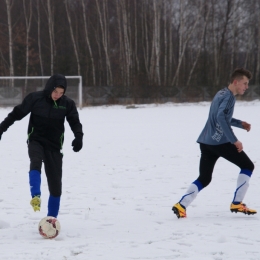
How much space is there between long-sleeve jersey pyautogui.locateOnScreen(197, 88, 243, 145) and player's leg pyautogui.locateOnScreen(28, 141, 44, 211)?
5.98 ft

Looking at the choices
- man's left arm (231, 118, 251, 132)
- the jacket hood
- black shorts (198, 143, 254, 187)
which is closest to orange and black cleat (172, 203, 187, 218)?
black shorts (198, 143, 254, 187)

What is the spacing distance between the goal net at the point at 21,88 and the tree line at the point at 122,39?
8.17 m

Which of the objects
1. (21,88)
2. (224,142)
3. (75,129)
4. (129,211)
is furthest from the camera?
(21,88)

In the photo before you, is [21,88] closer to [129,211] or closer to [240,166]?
[129,211]

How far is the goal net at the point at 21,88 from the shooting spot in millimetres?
30562

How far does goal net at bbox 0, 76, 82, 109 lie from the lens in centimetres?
3056

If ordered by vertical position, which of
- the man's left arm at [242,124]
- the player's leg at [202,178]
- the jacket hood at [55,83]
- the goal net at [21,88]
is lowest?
the goal net at [21,88]

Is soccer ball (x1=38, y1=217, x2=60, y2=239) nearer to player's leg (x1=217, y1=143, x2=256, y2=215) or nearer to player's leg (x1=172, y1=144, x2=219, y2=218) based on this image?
player's leg (x1=172, y1=144, x2=219, y2=218)

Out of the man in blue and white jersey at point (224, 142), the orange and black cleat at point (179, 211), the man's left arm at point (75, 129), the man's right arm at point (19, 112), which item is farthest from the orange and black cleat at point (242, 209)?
the man's right arm at point (19, 112)

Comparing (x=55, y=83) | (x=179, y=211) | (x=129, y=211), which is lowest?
(x=129, y=211)

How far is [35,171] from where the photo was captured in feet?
16.9

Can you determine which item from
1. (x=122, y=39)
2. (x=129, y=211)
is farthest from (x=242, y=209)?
(x=122, y=39)

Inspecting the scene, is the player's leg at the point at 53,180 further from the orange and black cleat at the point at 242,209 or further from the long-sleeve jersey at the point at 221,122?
the orange and black cleat at the point at 242,209

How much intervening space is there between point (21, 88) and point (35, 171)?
87.3 ft
